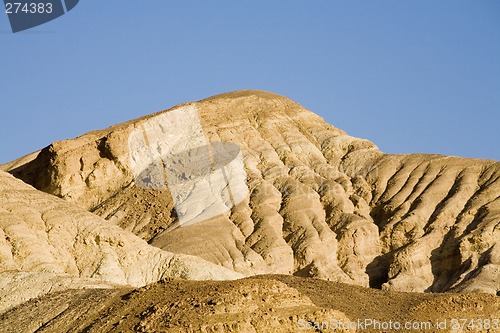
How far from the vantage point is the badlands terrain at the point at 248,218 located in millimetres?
48344

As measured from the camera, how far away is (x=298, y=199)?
305 ft

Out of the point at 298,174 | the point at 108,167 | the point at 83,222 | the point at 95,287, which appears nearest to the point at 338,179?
the point at 298,174

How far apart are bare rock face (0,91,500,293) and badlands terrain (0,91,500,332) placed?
0.46 ft

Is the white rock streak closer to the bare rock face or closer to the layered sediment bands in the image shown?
the bare rock face

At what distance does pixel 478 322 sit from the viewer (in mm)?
44688

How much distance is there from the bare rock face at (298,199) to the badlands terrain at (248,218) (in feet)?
0.46

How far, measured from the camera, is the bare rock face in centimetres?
8444

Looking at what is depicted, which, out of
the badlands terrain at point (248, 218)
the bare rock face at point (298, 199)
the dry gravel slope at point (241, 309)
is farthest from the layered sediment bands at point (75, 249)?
the bare rock face at point (298, 199)

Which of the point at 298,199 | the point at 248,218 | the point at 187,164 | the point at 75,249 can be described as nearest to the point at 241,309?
the point at 75,249

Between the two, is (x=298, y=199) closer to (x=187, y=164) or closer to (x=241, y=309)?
(x=187, y=164)

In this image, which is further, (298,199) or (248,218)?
(298,199)

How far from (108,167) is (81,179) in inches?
92.2

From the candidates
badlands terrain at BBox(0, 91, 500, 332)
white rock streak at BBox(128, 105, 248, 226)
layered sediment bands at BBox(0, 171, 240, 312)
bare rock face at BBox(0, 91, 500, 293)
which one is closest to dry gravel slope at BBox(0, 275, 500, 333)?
badlands terrain at BBox(0, 91, 500, 332)

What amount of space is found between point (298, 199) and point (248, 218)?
4.25 metres
